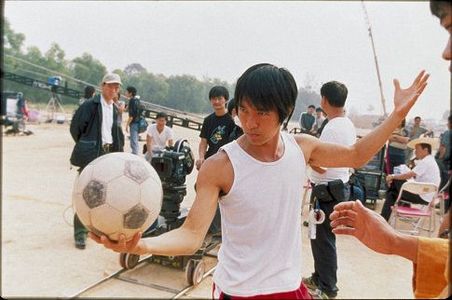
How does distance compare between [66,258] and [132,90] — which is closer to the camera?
[66,258]

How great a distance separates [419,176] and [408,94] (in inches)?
175

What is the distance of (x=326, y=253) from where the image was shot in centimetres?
373

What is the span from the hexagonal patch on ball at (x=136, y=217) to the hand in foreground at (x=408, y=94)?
4.38 feet

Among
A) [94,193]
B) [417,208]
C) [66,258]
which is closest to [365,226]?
[94,193]

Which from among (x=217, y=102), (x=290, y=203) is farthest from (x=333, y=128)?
(x=290, y=203)

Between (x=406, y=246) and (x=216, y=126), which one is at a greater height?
(x=216, y=126)

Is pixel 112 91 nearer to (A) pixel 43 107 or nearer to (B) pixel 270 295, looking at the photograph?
(B) pixel 270 295

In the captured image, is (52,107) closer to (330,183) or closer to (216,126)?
(216,126)

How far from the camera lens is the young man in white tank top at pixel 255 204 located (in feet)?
5.72

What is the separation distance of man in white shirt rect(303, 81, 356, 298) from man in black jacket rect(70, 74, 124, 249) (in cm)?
226

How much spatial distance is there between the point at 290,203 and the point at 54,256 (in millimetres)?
3406

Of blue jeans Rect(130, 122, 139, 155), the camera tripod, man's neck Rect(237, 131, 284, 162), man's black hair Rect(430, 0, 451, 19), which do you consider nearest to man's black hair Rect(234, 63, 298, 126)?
man's neck Rect(237, 131, 284, 162)

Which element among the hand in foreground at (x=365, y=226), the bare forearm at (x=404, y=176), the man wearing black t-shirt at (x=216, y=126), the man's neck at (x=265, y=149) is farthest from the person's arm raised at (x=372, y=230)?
the bare forearm at (x=404, y=176)

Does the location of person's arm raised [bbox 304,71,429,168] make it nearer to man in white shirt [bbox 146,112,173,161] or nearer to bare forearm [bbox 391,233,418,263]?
bare forearm [bbox 391,233,418,263]
